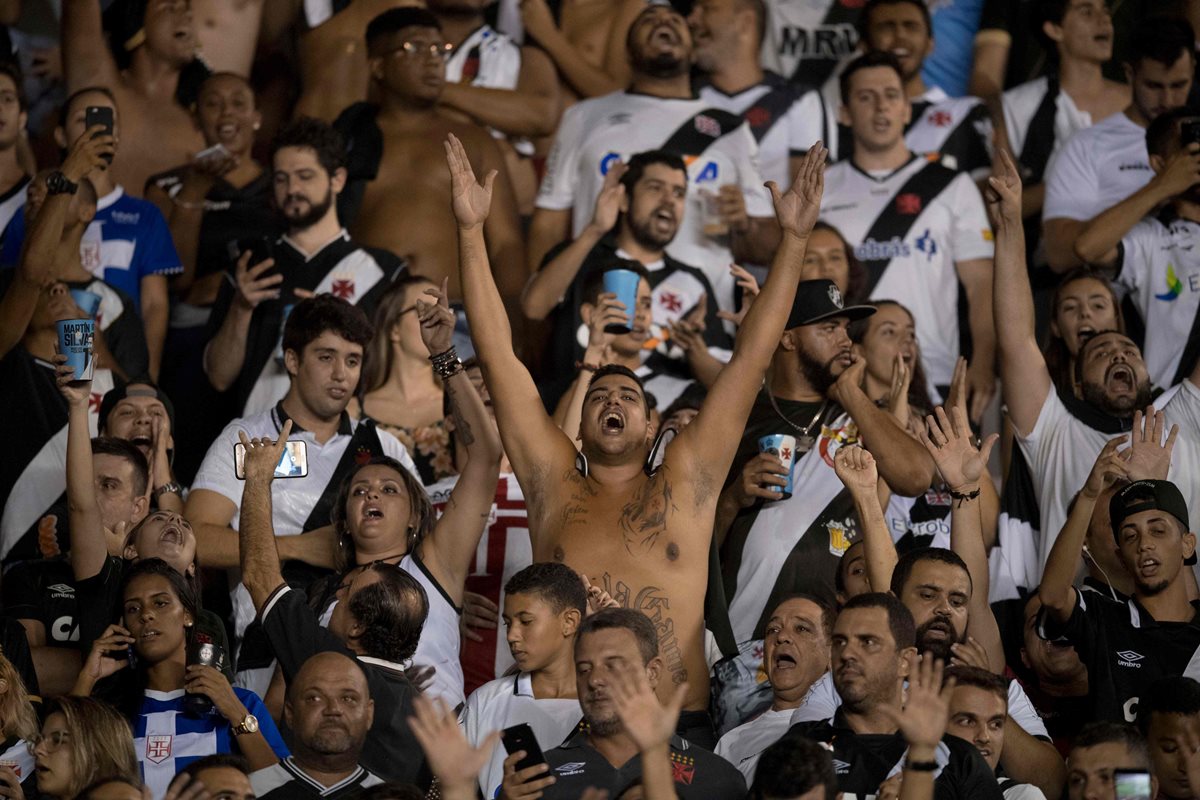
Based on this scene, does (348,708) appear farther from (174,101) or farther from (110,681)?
(174,101)

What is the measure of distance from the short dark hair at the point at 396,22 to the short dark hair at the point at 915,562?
174 inches

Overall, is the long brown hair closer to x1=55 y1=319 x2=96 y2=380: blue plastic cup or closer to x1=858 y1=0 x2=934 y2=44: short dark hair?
x1=55 y1=319 x2=96 y2=380: blue plastic cup

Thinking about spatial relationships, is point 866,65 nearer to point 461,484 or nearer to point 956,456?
point 956,456

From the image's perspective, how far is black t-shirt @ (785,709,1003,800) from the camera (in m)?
6.15

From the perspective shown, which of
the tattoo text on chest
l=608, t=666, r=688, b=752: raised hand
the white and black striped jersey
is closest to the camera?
l=608, t=666, r=688, b=752: raised hand

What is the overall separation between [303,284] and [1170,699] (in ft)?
14.3

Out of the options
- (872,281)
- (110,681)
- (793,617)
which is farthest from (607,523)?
(872,281)

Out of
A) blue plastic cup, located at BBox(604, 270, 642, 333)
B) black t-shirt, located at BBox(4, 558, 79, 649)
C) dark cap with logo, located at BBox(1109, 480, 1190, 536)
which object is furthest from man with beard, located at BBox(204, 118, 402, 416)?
dark cap with logo, located at BBox(1109, 480, 1190, 536)

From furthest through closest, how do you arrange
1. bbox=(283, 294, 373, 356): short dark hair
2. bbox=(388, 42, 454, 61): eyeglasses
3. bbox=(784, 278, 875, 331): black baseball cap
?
bbox=(388, 42, 454, 61): eyeglasses
bbox=(784, 278, 875, 331): black baseball cap
bbox=(283, 294, 373, 356): short dark hair

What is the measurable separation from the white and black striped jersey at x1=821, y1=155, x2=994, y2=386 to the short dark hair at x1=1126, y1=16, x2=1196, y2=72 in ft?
3.55

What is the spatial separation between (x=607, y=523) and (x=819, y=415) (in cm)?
144

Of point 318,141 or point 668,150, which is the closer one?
point 318,141

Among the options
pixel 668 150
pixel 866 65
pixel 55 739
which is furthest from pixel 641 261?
pixel 55 739

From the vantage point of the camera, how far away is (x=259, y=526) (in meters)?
6.97
